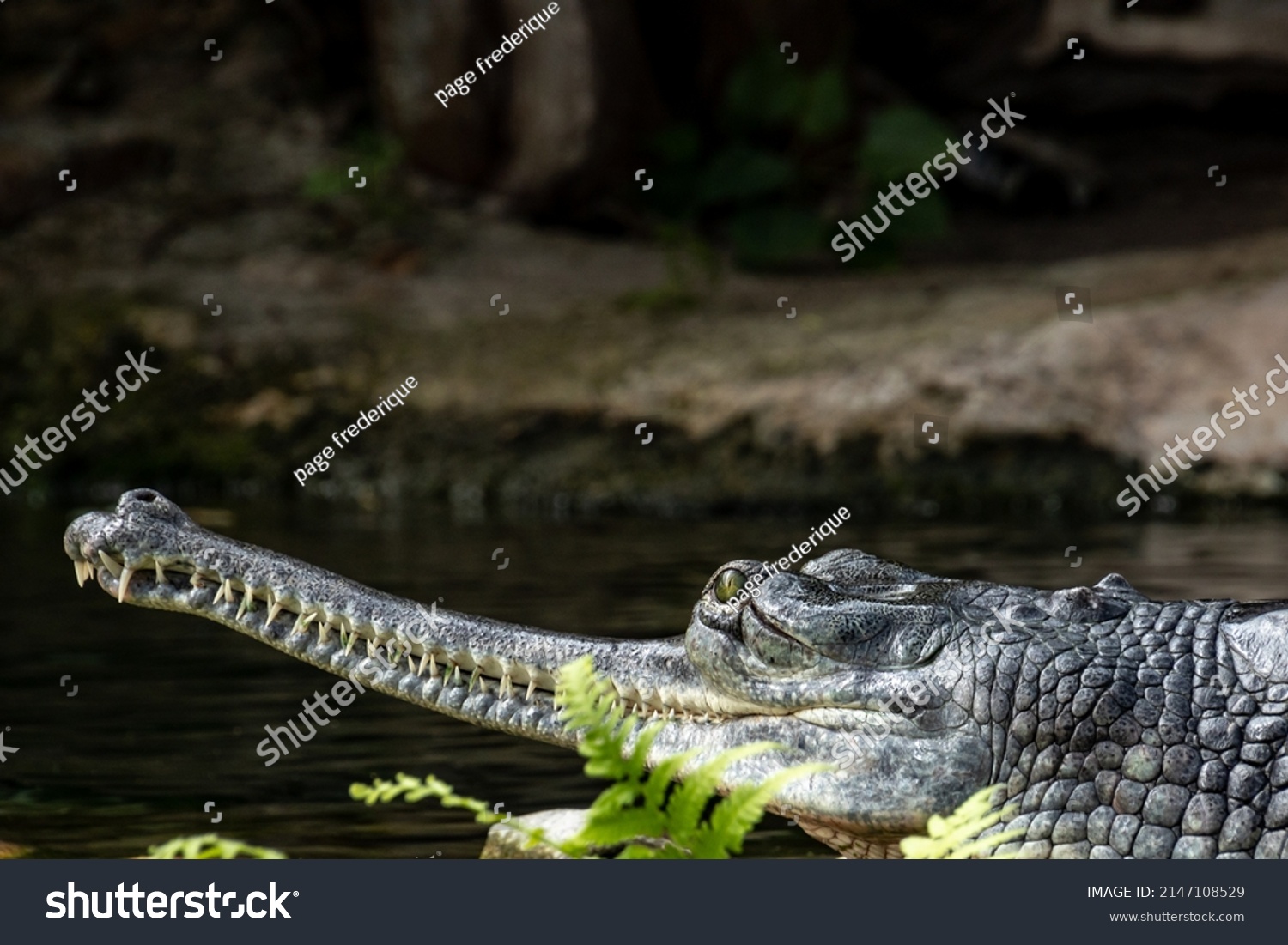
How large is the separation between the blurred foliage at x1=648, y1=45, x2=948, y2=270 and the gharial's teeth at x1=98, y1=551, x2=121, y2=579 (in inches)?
428

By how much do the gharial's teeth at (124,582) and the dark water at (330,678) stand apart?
64 centimetres

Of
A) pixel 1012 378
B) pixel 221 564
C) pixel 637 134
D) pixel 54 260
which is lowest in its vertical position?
pixel 221 564

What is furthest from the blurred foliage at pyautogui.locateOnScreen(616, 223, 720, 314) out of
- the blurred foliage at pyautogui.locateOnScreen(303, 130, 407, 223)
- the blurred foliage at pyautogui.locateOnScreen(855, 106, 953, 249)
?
the blurred foliage at pyautogui.locateOnScreen(303, 130, 407, 223)

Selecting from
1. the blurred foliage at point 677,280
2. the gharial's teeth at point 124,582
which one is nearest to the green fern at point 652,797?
the gharial's teeth at point 124,582

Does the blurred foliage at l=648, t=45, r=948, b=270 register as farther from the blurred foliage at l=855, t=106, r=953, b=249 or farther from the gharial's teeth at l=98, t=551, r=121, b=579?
the gharial's teeth at l=98, t=551, r=121, b=579

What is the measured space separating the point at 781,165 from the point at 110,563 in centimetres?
1154

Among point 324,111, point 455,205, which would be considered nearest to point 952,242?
point 455,205

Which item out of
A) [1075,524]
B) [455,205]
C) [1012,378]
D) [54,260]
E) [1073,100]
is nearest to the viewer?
[1075,524]

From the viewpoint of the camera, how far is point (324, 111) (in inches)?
661

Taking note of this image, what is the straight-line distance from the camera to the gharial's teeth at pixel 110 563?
412 centimetres

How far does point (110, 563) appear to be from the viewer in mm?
4137

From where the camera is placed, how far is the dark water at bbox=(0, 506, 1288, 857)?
4672mm

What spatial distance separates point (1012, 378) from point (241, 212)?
282 inches

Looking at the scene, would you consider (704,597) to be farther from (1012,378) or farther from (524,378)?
(524,378)
